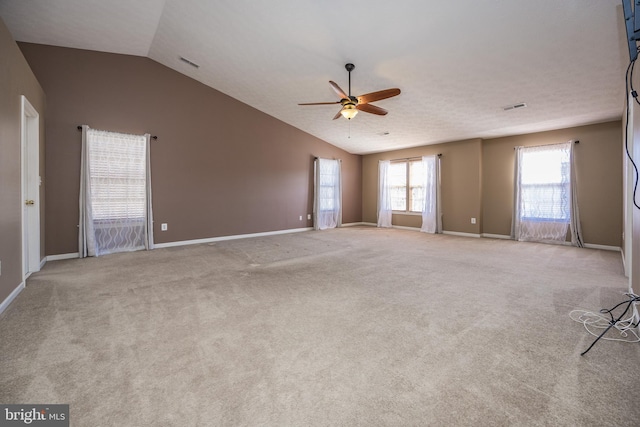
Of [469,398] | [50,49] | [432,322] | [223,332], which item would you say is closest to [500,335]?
[432,322]

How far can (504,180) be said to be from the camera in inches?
250

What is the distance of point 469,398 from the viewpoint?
4.29 ft

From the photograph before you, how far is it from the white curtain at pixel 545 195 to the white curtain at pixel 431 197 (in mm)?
1680

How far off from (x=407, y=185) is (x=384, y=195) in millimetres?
755

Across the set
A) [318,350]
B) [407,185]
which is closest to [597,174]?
[407,185]

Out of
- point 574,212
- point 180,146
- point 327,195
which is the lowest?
point 574,212

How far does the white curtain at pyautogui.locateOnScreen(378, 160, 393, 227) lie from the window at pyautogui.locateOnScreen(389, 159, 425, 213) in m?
0.11

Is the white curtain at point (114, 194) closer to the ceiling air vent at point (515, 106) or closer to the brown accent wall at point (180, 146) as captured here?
the brown accent wall at point (180, 146)

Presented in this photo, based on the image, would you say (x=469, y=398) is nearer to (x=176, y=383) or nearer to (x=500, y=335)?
(x=500, y=335)

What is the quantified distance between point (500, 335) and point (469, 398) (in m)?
0.82

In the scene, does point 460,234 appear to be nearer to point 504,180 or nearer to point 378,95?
point 504,180

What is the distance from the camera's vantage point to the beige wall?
16.6 feet

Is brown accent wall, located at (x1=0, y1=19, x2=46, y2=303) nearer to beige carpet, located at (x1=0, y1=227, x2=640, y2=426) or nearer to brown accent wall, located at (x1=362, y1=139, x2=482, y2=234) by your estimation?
beige carpet, located at (x1=0, y1=227, x2=640, y2=426)

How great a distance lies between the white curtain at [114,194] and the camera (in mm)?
4395
